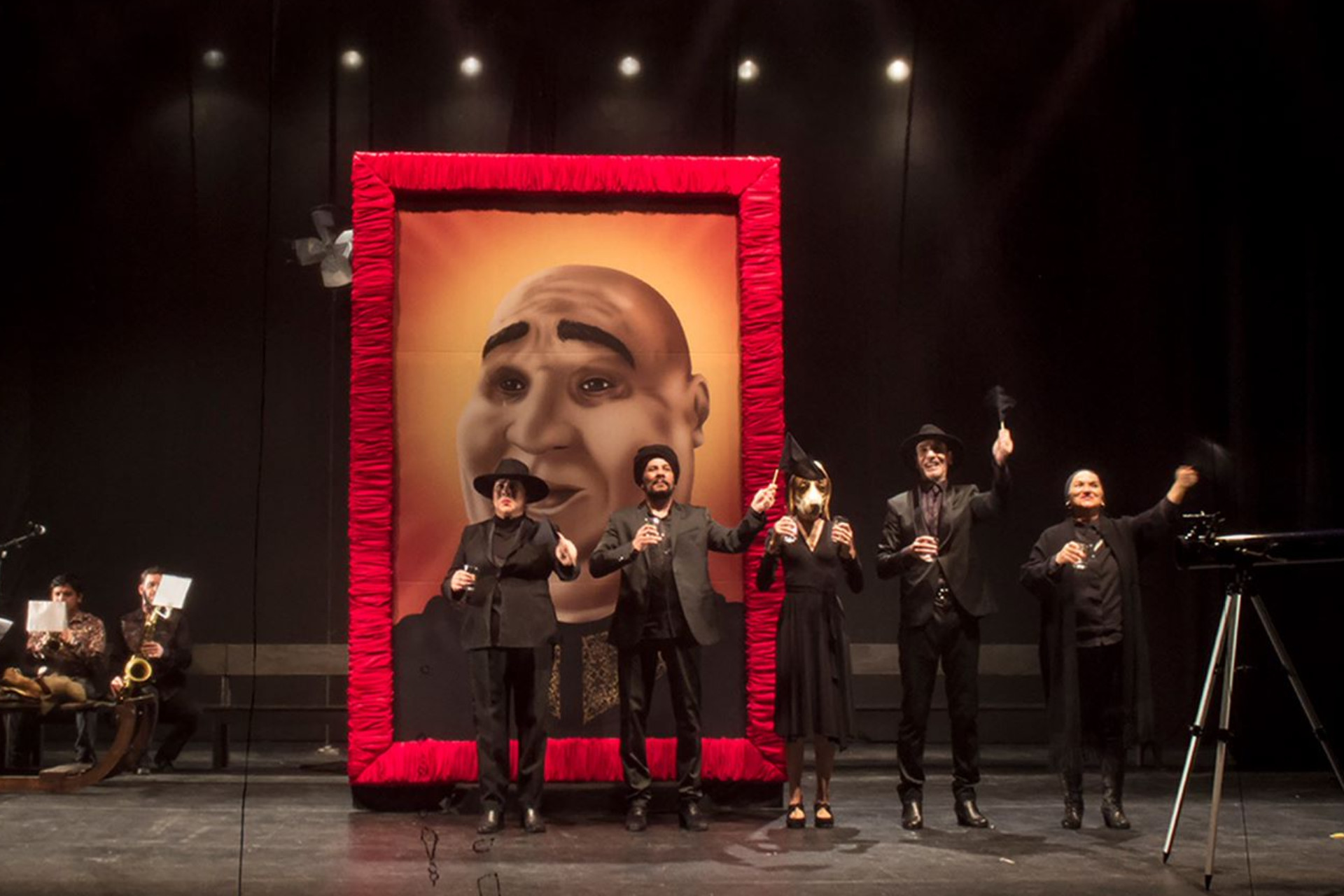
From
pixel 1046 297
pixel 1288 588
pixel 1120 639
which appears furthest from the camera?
pixel 1046 297

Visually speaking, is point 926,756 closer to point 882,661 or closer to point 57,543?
point 882,661

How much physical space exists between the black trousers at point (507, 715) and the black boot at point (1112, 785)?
8.17ft

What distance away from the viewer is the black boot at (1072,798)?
6098 millimetres

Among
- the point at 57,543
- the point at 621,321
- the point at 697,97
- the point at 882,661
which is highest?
the point at 697,97

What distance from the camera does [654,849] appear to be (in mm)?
5574

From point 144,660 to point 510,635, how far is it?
3195 mm

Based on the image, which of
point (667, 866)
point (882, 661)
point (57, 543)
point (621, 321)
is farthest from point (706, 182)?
point (57, 543)

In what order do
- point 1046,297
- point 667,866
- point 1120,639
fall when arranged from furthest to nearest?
point 1046,297 < point 1120,639 < point 667,866

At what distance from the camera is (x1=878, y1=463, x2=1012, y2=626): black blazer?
19.9ft

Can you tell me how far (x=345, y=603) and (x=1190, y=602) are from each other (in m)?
5.74

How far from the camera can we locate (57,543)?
31.3 ft

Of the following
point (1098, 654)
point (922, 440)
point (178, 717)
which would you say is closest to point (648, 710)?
point (922, 440)

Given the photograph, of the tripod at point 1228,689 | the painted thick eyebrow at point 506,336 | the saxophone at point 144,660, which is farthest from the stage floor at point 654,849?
the painted thick eyebrow at point 506,336

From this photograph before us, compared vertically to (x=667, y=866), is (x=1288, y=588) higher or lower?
higher
